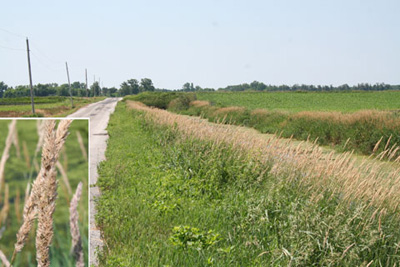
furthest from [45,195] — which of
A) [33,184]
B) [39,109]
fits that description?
[39,109]

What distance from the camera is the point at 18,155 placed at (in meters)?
1.55

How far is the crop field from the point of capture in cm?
150

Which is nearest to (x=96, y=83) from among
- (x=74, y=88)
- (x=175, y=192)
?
(x=74, y=88)

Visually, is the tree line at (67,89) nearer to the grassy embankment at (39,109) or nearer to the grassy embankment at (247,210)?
the grassy embankment at (39,109)

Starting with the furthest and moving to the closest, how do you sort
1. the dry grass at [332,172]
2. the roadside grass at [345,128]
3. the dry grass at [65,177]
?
the roadside grass at [345,128], the dry grass at [332,172], the dry grass at [65,177]

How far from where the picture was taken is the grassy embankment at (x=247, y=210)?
4.21m

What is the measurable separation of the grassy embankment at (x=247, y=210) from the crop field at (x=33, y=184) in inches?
90.4

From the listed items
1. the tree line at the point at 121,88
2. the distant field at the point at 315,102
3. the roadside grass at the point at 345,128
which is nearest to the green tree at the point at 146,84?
the tree line at the point at 121,88

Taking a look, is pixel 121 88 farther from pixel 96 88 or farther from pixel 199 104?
pixel 199 104

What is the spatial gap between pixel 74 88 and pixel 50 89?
752 inches

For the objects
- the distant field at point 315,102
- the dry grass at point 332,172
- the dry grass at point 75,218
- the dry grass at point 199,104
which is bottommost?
the distant field at point 315,102

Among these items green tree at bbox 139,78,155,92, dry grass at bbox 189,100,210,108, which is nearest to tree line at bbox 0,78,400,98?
green tree at bbox 139,78,155,92

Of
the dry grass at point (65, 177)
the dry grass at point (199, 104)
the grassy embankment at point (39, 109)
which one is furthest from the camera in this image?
the grassy embankment at point (39, 109)

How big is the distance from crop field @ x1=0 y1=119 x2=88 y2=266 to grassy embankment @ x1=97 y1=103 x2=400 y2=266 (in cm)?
230
